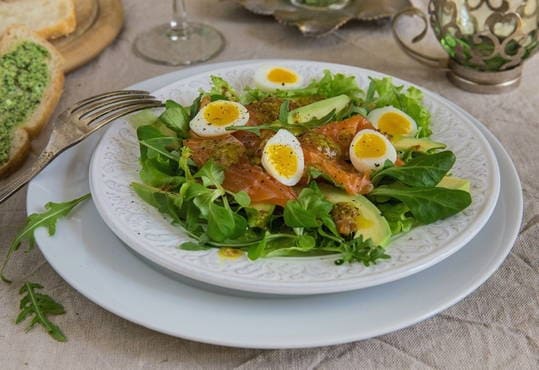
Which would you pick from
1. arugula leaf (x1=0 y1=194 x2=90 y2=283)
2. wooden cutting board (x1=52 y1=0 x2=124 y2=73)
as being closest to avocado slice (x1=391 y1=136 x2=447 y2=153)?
arugula leaf (x1=0 y1=194 x2=90 y2=283)

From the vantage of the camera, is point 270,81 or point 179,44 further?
point 179,44

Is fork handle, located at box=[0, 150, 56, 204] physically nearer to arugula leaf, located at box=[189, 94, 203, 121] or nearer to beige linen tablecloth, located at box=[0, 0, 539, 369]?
beige linen tablecloth, located at box=[0, 0, 539, 369]

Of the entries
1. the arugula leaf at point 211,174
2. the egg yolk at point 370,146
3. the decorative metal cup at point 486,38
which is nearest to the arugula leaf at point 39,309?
the arugula leaf at point 211,174

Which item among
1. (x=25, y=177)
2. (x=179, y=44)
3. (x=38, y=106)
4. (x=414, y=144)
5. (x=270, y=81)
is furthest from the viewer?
(x=179, y=44)

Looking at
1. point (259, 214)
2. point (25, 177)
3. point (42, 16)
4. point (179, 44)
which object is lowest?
point (179, 44)

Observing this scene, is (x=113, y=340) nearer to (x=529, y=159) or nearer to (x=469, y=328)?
(x=469, y=328)

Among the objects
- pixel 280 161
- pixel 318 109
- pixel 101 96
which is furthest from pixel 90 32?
pixel 280 161

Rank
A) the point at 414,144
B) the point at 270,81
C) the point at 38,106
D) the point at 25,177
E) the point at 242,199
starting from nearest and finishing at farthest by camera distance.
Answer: the point at 242,199
the point at 25,177
the point at 414,144
the point at 270,81
the point at 38,106

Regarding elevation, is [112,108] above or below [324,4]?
above

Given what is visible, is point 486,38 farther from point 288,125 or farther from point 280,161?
point 280,161

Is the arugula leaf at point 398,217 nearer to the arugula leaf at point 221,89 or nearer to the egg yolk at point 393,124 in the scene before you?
the egg yolk at point 393,124
